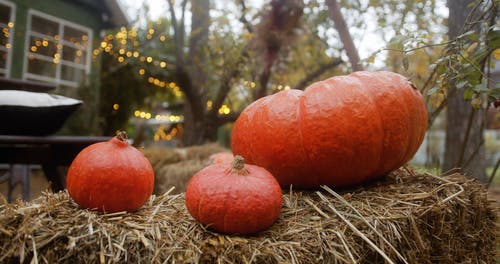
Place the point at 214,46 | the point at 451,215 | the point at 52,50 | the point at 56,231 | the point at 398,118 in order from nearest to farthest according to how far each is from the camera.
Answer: the point at 56,231 < the point at 451,215 < the point at 398,118 < the point at 214,46 < the point at 52,50

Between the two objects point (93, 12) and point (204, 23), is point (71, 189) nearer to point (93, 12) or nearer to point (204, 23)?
point (204, 23)

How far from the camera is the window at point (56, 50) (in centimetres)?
754

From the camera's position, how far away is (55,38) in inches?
315

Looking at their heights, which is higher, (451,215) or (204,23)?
(204,23)

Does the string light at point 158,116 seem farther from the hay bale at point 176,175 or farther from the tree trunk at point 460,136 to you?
the tree trunk at point 460,136

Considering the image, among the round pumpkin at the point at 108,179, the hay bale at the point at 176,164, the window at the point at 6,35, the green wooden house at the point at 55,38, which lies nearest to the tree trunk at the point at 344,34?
the hay bale at the point at 176,164

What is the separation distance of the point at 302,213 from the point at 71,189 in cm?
87

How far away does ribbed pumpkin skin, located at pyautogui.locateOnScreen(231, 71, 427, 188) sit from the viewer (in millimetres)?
1584

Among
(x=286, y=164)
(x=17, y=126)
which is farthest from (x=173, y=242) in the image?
(x=17, y=126)

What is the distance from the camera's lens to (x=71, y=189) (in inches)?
54.6

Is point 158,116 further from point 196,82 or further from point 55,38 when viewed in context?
point 196,82

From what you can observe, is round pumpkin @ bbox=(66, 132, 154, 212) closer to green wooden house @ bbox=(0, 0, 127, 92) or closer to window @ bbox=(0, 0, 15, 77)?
green wooden house @ bbox=(0, 0, 127, 92)

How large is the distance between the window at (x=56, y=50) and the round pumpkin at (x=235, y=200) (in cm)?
738

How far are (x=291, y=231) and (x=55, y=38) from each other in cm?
835
